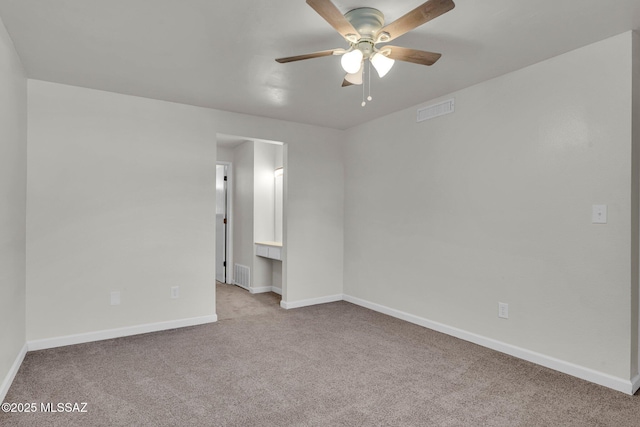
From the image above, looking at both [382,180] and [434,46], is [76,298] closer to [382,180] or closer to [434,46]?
[382,180]

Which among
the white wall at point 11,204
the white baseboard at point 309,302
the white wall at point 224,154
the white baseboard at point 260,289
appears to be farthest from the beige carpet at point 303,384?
the white wall at point 224,154

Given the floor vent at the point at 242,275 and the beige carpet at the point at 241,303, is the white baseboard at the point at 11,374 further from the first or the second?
the floor vent at the point at 242,275

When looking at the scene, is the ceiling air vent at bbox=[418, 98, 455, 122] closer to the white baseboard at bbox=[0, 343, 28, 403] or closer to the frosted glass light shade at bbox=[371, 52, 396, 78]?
the frosted glass light shade at bbox=[371, 52, 396, 78]

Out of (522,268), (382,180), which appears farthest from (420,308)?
(382,180)

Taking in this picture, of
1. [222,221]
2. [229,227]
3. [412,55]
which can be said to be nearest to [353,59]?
[412,55]

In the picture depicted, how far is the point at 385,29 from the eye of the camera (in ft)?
6.64

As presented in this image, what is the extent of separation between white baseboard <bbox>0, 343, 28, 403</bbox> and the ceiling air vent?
4.01m

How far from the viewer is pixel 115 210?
353 centimetres

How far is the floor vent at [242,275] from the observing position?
5660 mm

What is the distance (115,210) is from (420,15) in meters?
3.14

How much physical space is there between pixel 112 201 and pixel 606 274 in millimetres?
4100

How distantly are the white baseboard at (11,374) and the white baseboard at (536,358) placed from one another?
339 cm

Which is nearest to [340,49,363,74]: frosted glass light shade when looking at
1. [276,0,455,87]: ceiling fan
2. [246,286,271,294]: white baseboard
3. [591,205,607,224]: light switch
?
[276,0,455,87]: ceiling fan

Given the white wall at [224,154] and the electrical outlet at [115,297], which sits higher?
the white wall at [224,154]
